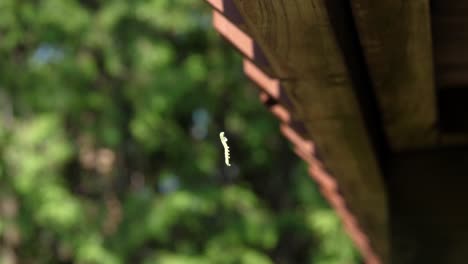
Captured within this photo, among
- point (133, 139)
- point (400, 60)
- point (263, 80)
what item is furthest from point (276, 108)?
point (133, 139)

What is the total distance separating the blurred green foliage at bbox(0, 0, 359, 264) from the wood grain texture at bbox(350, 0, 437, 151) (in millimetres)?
10705

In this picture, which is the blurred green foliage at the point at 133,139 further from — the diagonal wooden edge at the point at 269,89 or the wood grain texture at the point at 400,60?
the wood grain texture at the point at 400,60

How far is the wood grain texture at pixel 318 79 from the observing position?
5.90 ft

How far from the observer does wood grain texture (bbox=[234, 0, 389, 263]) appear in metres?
1.80

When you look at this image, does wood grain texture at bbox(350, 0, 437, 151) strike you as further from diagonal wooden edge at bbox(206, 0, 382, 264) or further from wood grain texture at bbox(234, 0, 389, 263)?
diagonal wooden edge at bbox(206, 0, 382, 264)

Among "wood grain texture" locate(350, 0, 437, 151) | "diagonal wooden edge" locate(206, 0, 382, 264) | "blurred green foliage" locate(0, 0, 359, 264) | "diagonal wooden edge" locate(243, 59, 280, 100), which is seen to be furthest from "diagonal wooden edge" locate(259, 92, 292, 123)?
"blurred green foliage" locate(0, 0, 359, 264)

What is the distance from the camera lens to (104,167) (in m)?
15.5

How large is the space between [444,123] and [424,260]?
0.54 meters

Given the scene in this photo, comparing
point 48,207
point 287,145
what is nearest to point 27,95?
point 48,207

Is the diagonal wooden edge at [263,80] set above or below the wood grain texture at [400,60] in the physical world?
above

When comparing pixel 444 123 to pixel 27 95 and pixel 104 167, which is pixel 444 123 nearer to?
pixel 27 95

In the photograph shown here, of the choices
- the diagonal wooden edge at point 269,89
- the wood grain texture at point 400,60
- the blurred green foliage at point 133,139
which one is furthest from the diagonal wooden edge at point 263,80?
the blurred green foliage at point 133,139

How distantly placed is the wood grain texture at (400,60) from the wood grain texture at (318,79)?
0.28 ft

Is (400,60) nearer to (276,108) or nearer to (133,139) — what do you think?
(276,108)
